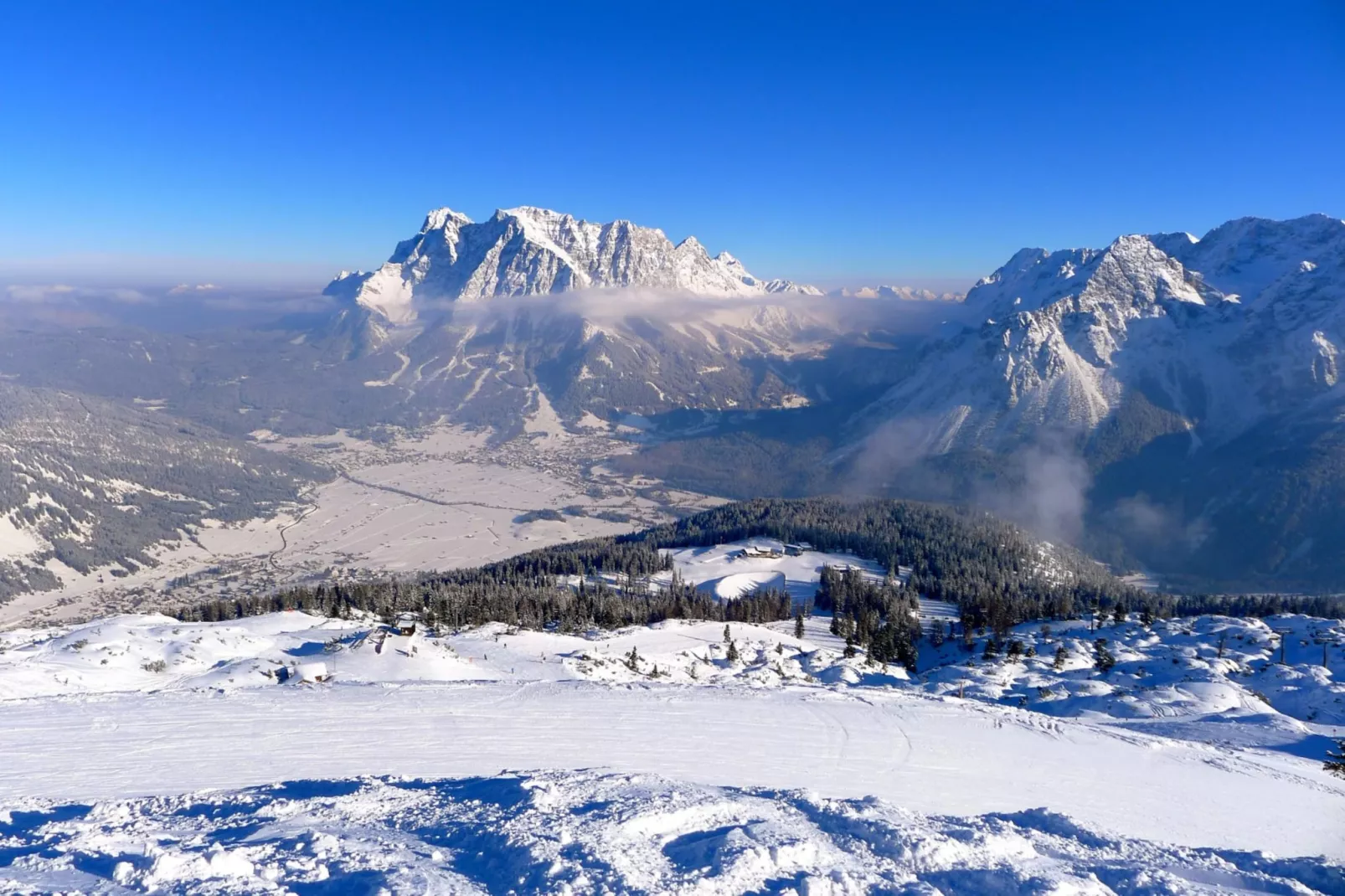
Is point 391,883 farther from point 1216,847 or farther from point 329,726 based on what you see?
point 1216,847

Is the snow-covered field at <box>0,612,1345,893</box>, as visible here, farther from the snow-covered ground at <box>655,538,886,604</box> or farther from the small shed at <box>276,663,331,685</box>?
the snow-covered ground at <box>655,538,886,604</box>

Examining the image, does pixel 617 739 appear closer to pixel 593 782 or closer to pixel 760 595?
pixel 593 782

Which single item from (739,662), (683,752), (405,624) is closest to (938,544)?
(739,662)

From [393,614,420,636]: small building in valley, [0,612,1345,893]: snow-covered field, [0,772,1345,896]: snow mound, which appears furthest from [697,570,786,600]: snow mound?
[0,772,1345,896]: snow mound

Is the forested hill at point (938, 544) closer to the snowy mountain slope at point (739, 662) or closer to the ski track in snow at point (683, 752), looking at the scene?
the snowy mountain slope at point (739, 662)

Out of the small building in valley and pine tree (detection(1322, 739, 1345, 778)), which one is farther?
the small building in valley
